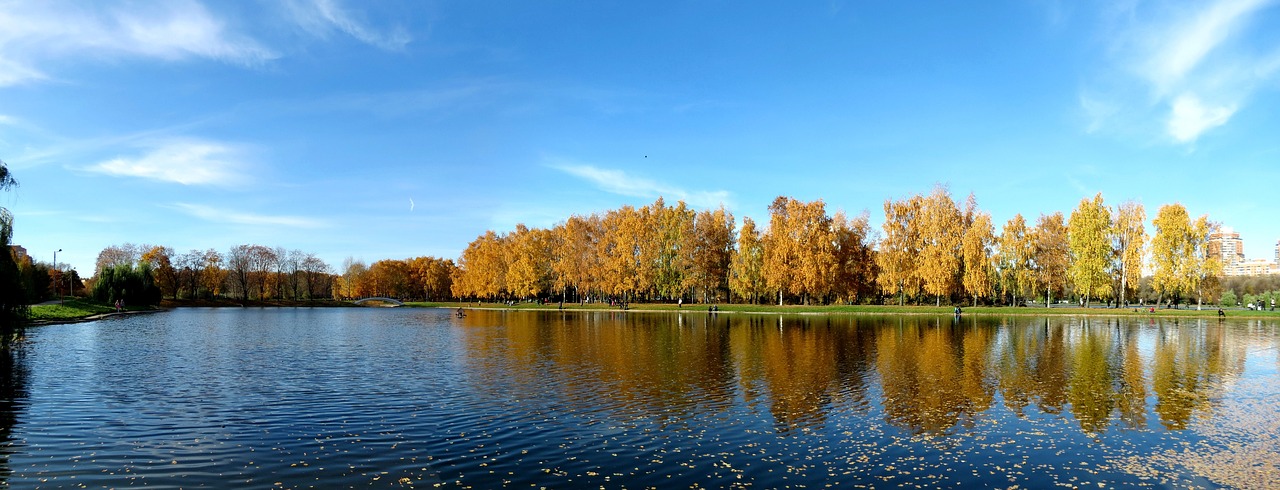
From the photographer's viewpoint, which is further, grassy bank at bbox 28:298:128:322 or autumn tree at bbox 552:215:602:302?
autumn tree at bbox 552:215:602:302

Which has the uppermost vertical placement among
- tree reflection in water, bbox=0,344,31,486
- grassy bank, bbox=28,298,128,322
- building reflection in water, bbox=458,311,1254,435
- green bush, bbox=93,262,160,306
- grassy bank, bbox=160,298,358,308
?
green bush, bbox=93,262,160,306

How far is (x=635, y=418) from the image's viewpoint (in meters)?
16.5

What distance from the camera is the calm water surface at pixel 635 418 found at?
1198cm

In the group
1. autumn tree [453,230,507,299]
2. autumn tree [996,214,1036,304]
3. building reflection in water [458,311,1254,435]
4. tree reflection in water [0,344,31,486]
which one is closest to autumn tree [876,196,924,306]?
autumn tree [996,214,1036,304]

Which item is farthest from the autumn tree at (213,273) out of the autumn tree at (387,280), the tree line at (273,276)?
the autumn tree at (387,280)

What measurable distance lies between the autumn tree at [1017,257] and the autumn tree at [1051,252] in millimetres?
948

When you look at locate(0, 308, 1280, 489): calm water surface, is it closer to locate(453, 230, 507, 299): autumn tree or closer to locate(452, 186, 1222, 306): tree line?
locate(452, 186, 1222, 306): tree line

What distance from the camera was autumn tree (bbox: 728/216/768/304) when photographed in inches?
3455

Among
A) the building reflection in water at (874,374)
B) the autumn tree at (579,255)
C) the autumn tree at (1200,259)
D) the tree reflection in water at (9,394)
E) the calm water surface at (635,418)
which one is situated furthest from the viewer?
the autumn tree at (579,255)

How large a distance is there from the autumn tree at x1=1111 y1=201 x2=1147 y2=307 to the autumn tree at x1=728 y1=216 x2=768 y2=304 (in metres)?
41.8

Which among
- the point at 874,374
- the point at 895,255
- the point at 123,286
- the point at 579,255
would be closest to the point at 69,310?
the point at 123,286

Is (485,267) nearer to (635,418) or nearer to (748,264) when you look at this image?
(748,264)

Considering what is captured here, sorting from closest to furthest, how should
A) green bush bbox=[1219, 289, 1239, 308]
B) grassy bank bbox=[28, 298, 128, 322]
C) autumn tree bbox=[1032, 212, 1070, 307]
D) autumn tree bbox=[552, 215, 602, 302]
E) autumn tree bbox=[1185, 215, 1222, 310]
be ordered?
grassy bank bbox=[28, 298, 128, 322], autumn tree bbox=[1185, 215, 1222, 310], autumn tree bbox=[1032, 212, 1070, 307], green bush bbox=[1219, 289, 1239, 308], autumn tree bbox=[552, 215, 602, 302]

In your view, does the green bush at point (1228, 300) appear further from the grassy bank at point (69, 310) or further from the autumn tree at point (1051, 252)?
the grassy bank at point (69, 310)
